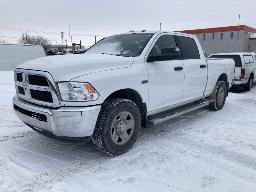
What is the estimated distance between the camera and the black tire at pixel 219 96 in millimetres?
7395

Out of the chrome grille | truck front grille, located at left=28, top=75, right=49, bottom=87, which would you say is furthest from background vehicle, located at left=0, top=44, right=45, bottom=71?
truck front grille, located at left=28, top=75, right=49, bottom=87

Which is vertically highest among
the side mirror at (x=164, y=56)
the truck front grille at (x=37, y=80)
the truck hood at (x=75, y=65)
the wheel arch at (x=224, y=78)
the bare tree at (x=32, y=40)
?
the bare tree at (x=32, y=40)

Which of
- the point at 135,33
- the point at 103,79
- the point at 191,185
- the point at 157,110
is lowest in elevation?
the point at 191,185

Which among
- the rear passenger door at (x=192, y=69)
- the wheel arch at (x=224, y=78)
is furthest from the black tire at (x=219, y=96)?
the rear passenger door at (x=192, y=69)

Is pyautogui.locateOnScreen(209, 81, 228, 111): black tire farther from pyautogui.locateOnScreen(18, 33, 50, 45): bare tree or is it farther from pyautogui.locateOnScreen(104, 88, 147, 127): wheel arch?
pyautogui.locateOnScreen(18, 33, 50, 45): bare tree

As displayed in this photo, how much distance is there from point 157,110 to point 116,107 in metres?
1.17

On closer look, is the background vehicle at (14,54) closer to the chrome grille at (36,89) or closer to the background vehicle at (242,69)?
the background vehicle at (242,69)

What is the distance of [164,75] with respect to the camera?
5.07 m

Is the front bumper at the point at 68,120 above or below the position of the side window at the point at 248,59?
below

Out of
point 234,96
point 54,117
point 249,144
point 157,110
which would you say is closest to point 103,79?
point 54,117

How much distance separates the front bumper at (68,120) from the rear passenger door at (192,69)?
8.14ft

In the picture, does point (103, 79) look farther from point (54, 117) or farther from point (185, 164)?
point (185, 164)

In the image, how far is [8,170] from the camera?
383 cm

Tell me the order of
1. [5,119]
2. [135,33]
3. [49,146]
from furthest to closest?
1. [5,119]
2. [135,33]
3. [49,146]
